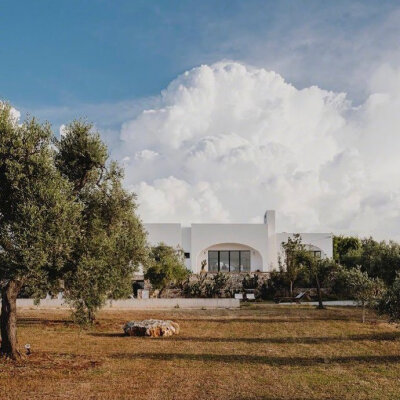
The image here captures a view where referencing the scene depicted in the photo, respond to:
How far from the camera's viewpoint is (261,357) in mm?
17312

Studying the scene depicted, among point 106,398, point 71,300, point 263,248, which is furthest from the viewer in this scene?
point 263,248

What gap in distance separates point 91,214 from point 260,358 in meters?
7.62

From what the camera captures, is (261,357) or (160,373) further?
(261,357)

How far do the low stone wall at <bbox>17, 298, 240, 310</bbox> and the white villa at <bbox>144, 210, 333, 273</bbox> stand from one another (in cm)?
1624

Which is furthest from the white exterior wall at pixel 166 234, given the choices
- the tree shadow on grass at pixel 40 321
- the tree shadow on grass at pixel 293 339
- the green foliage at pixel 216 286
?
the tree shadow on grass at pixel 293 339

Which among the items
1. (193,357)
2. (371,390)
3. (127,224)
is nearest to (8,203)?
(127,224)

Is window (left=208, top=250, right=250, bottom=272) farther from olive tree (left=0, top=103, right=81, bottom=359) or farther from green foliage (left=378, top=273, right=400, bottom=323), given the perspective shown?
olive tree (left=0, top=103, right=81, bottom=359)

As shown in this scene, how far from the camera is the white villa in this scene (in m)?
62.0

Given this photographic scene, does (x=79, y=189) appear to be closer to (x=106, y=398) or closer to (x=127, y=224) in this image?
(x=127, y=224)

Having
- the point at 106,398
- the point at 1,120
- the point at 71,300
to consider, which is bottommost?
the point at 106,398

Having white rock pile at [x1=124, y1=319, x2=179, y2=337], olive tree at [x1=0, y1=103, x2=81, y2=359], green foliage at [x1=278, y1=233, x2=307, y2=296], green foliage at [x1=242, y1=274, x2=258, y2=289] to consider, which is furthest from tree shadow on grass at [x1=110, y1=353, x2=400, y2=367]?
green foliage at [x1=242, y1=274, x2=258, y2=289]

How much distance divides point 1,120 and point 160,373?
877cm

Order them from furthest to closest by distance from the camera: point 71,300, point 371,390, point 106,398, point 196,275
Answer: point 196,275 < point 71,300 < point 371,390 < point 106,398

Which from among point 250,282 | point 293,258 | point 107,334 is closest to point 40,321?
point 107,334
